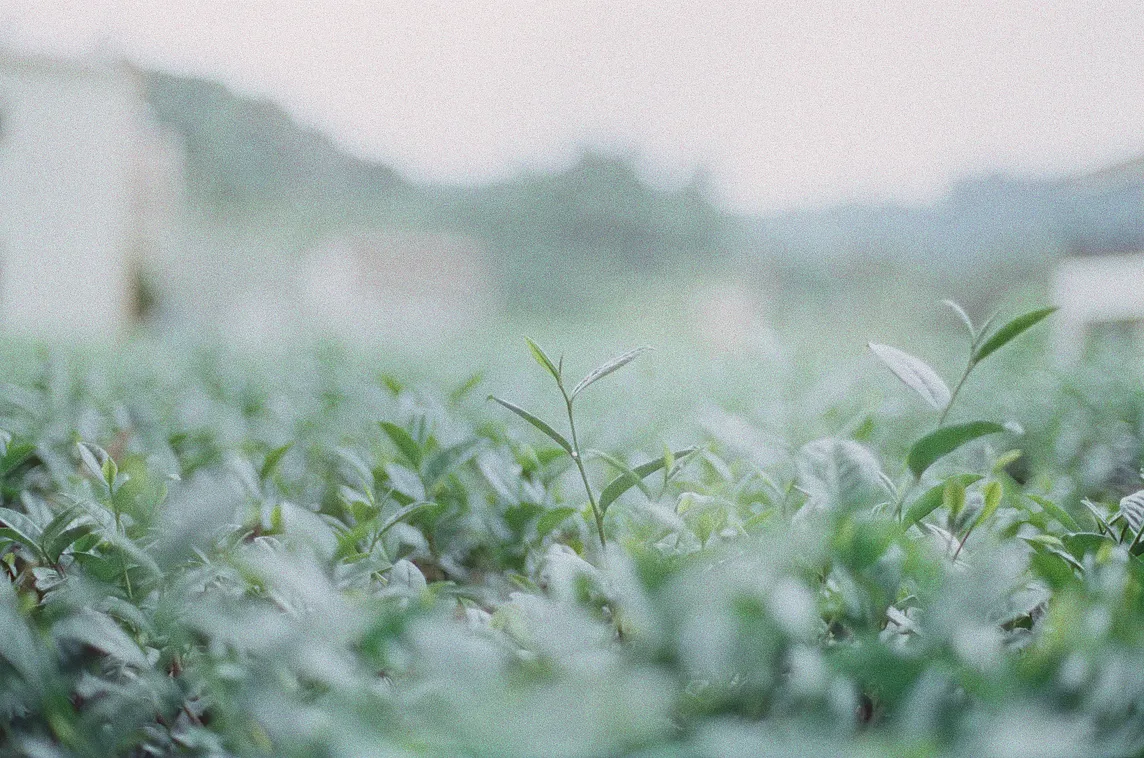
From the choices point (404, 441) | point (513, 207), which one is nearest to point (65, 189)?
point (513, 207)

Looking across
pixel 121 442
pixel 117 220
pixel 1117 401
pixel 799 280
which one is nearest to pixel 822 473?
pixel 121 442

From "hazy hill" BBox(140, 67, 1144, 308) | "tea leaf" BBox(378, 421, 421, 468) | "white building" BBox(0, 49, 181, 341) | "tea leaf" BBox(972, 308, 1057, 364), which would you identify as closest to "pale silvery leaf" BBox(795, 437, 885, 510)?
"tea leaf" BBox(972, 308, 1057, 364)

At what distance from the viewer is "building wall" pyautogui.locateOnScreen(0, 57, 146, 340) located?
13.8m

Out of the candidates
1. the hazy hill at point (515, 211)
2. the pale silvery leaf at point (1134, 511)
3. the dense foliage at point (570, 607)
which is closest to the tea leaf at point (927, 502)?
the dense foliage at point (570, 607)

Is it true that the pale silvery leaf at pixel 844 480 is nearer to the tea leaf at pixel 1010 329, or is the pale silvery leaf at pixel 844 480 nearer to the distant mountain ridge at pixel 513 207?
the tea leaf at pixel 1010 329

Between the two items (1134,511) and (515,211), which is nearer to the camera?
(1134,511)

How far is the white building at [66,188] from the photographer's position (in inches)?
543

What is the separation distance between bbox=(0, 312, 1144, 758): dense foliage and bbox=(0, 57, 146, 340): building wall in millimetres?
14433

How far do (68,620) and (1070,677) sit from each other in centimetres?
49

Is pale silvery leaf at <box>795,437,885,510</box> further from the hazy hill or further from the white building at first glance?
the hazy hill

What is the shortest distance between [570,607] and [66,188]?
16.2m

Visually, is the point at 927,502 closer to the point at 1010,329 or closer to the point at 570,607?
the point at 1010,329

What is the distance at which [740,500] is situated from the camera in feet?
2.57

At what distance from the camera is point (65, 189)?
14336 millimetres
